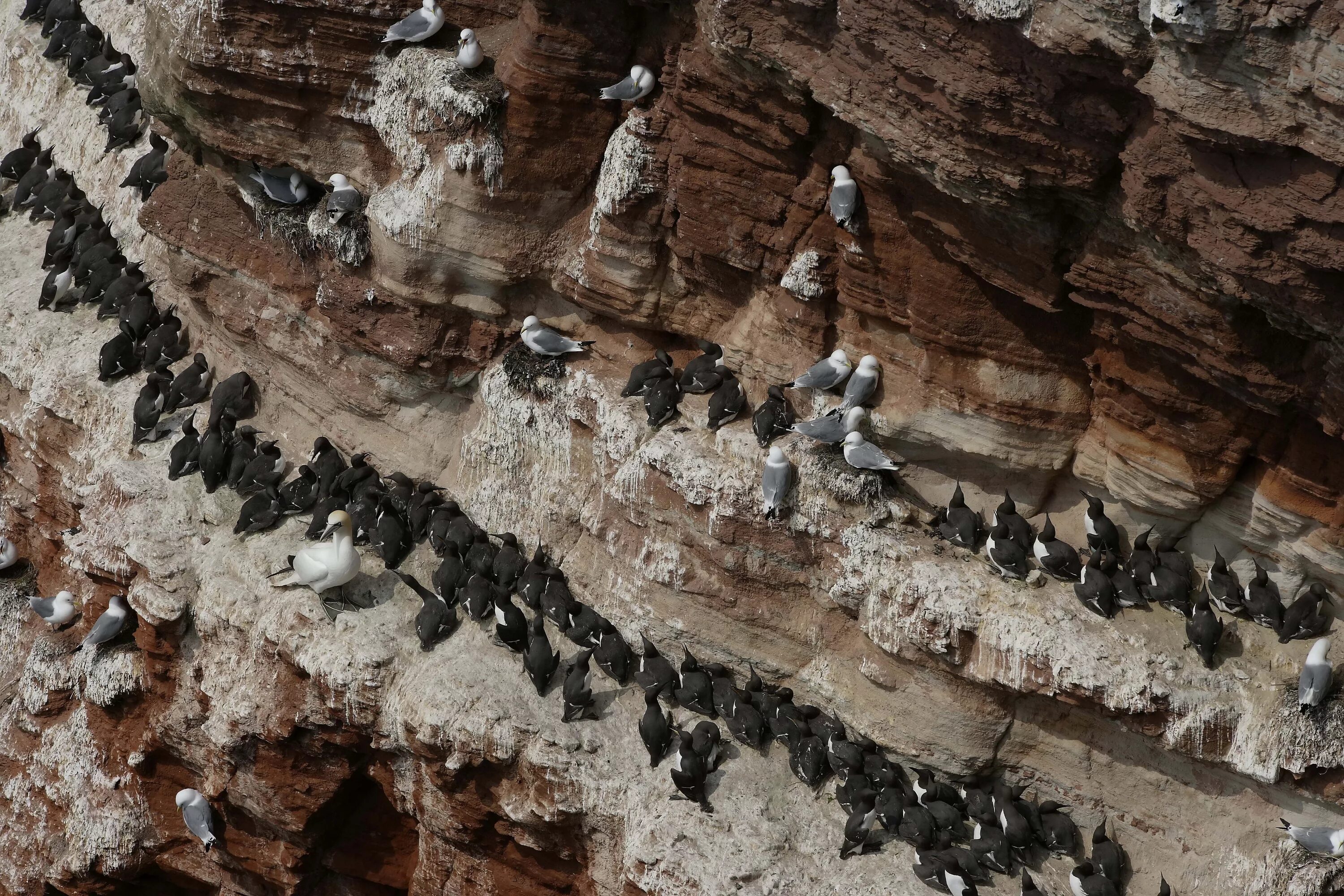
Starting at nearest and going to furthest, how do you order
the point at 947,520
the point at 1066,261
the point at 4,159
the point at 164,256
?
the point at 1066,261, the point at 947,520, the point at 164,256, the point at 4,159

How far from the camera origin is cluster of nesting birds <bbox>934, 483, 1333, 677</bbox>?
11.0 m

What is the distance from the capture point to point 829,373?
40.2ft

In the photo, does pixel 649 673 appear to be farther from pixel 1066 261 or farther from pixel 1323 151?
pixel 1323 151

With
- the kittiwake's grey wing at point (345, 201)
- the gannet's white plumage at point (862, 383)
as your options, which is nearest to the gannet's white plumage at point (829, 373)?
the gannet's white plumage at point (862, 383)

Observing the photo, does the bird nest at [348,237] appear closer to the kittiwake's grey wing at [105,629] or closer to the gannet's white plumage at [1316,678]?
the kittiwake's grey wing at [105,629]

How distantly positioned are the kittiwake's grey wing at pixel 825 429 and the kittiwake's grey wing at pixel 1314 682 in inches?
164

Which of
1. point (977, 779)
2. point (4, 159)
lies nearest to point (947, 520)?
point (977, 779)

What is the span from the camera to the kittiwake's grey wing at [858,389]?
1212 centimetres

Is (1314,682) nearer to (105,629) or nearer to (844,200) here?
(844,200)

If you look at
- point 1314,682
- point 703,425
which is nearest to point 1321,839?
point 1314,682

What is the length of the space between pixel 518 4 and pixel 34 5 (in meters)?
11.7

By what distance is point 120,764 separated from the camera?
15.1m

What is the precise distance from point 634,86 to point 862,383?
3421 millimetres

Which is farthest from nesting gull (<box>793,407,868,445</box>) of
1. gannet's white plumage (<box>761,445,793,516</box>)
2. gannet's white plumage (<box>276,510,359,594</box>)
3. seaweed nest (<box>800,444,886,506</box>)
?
gannet's white plumage (<box>276,510,359,594</box>)
